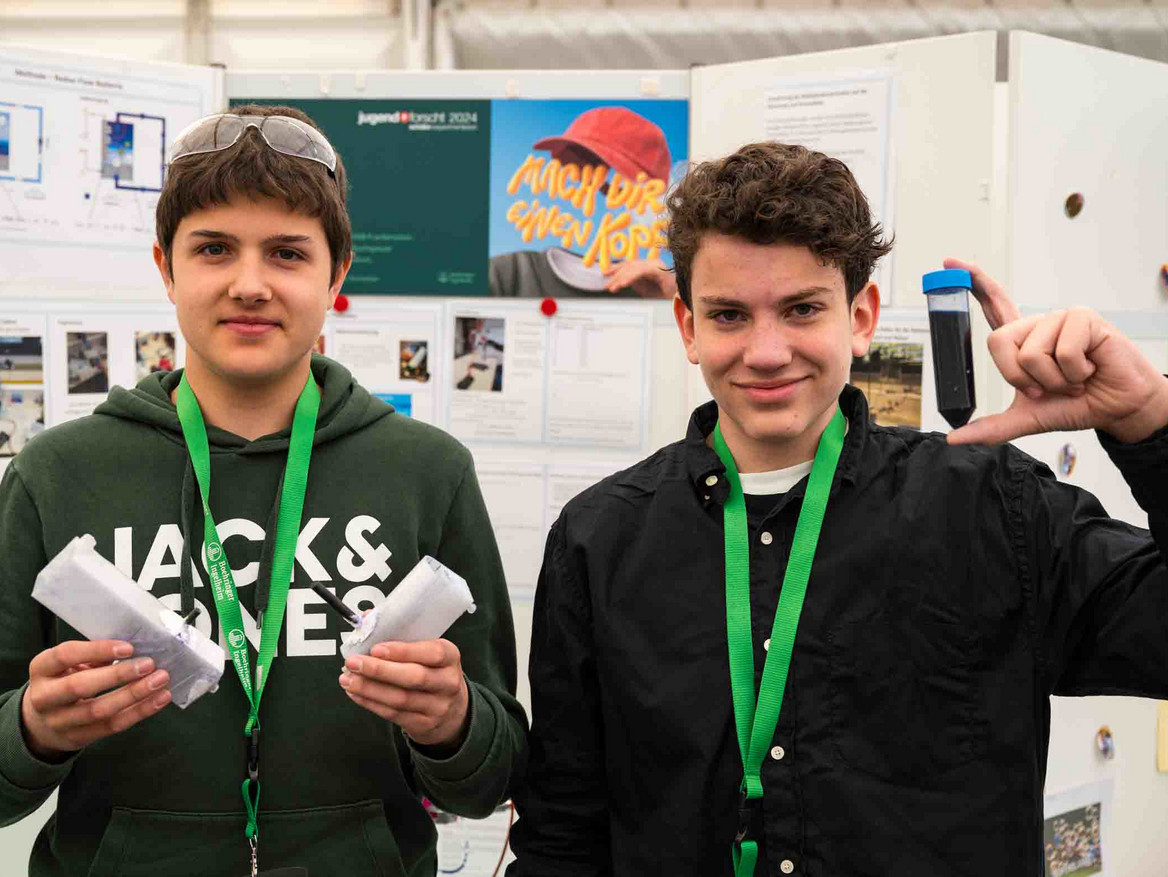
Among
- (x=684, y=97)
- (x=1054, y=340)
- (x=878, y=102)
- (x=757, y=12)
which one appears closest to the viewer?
(x=1054, y=340)

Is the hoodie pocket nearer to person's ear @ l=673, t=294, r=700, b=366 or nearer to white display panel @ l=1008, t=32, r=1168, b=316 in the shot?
person's ear @ l=673, t=294, r=700, b=366

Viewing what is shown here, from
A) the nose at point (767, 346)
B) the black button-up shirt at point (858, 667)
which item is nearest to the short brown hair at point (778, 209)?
the nose at point (767, 346)

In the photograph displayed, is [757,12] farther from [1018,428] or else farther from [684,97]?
[1018,428]

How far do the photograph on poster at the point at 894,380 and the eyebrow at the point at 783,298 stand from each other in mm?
1030

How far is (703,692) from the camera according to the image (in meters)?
1.38

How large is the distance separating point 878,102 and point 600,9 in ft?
9.54

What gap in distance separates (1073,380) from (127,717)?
3.57 ft

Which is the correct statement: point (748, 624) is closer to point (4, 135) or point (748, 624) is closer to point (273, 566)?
point (273, 566)

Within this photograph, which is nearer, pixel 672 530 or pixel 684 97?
pixel 672 530

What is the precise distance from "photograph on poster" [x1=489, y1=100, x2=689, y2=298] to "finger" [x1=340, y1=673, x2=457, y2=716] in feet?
4.98

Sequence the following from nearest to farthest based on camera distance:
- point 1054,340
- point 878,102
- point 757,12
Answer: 1. point 1054,340
2. point 878,102
3. point 757,12

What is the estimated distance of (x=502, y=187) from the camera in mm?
2590

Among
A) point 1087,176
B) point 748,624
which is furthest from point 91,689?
point 1087,176

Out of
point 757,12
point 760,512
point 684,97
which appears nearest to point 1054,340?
point 760,512
